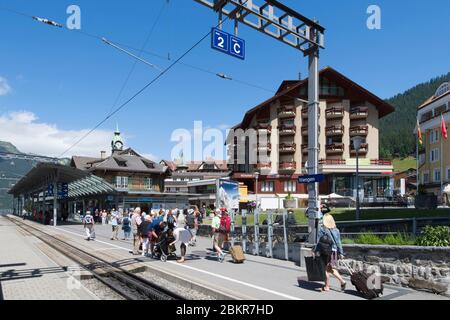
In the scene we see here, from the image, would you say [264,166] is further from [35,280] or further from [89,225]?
A: [35,280]

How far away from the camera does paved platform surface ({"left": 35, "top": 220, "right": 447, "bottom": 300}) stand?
29.8 feet

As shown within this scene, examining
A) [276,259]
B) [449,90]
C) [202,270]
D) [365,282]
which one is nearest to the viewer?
[365,282]

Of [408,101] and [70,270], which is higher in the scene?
[408,101]

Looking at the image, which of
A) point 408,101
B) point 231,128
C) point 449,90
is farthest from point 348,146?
point 408,101

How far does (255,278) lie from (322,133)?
48695 mm

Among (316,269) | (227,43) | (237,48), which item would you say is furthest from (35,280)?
(237,48)

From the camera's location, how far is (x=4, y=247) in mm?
19938

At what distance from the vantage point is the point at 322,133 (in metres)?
57.8

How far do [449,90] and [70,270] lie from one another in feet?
166

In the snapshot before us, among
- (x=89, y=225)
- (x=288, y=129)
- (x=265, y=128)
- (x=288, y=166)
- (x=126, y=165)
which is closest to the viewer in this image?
(x=89, y=225)

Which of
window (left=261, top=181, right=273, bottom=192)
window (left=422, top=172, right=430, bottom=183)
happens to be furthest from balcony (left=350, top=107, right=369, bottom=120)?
window (left=261, top=181, right=273, bottom=192)

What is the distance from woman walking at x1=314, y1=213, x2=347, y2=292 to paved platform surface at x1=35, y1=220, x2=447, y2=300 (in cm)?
40
